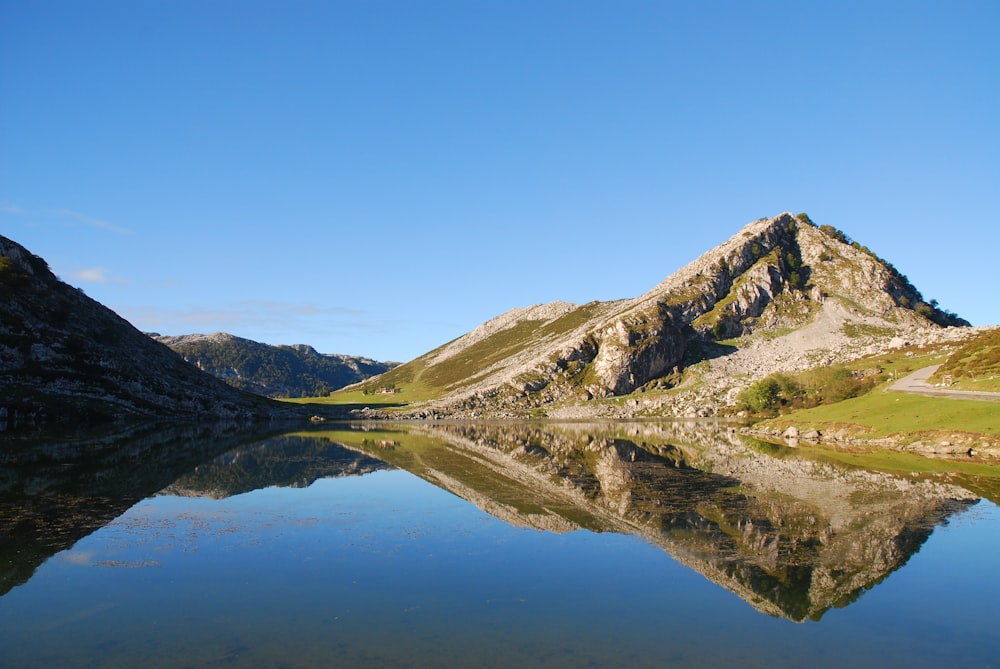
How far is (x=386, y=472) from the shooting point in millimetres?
48562

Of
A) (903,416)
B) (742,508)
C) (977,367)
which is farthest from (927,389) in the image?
(742,508)

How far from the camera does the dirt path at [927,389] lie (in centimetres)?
5538

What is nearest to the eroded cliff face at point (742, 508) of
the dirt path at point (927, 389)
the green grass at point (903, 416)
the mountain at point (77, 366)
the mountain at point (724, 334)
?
the green grass at point (903, 416)

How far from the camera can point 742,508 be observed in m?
30.0

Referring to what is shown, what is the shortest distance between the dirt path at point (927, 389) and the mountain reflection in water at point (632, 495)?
17.3 meters

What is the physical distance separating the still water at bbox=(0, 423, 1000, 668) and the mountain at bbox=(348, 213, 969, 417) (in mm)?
106311

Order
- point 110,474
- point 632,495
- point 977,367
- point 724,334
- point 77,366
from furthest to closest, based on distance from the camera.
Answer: point 724,334, point 77,366, point 977,367, point 110,474, point 632,495

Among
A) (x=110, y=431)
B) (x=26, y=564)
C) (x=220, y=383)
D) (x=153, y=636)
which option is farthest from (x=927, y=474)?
(x=220, y=383)

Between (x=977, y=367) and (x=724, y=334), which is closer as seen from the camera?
(x=977, y=367)

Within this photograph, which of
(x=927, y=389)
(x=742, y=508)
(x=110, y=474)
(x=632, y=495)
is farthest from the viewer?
(x=927, y=389)

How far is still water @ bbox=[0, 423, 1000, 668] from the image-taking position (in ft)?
45.8

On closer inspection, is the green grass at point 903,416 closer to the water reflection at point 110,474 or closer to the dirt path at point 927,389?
the dirt path at point 927,389

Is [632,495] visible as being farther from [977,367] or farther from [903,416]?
[977,367]

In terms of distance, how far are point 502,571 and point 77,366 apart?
11057 centimetres
